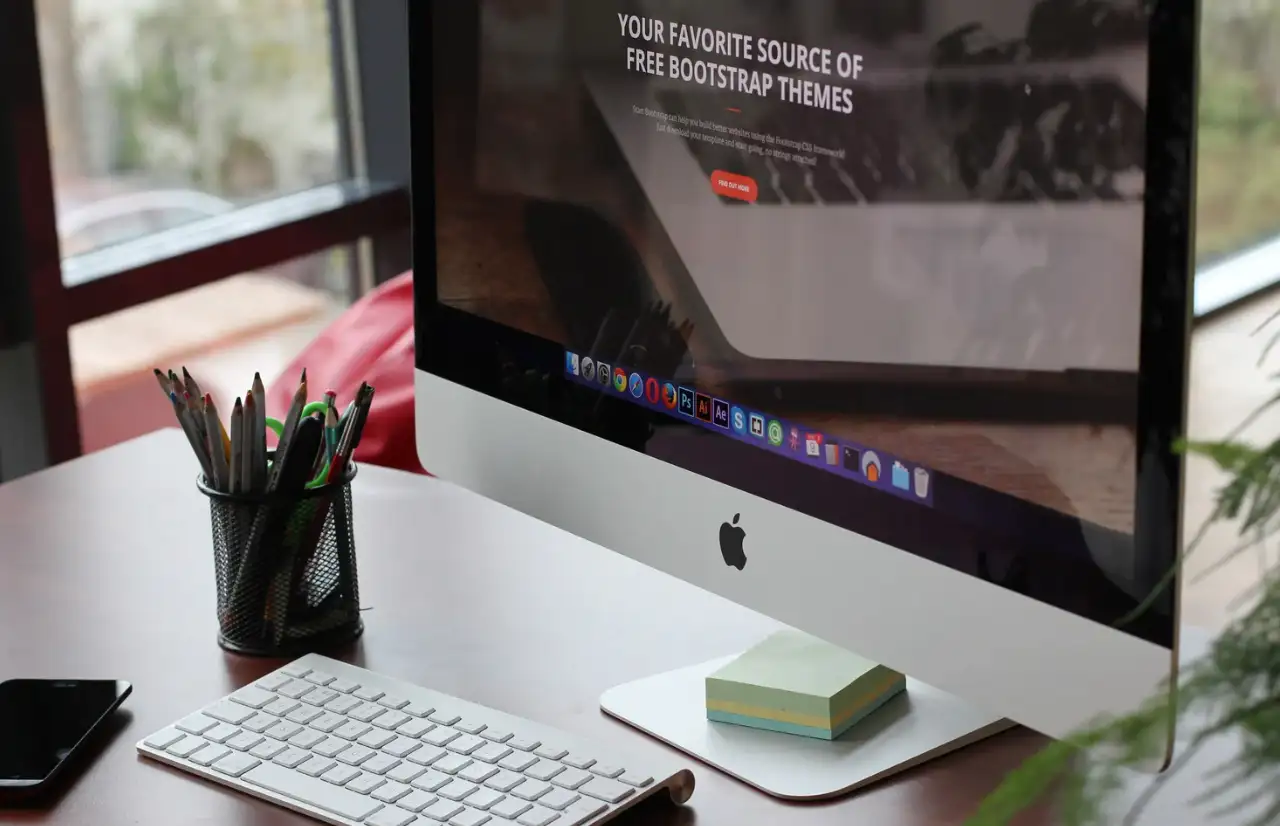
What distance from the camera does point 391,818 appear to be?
80cm

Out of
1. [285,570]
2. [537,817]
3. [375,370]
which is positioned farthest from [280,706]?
[375,370]

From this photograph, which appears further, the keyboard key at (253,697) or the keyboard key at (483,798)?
the keyboard key at (253,697)

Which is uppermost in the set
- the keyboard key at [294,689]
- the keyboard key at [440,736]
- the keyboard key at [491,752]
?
the keyboard key at [491,752]

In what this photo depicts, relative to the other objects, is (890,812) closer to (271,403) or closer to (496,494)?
(496,494)

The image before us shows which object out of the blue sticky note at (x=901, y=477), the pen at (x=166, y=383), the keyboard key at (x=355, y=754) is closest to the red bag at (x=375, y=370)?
the pen at (x=166, y=383)

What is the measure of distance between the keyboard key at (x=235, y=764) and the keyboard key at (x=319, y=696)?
0.21 feet

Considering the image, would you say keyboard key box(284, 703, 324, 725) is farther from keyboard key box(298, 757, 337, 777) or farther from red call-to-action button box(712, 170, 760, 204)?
red call-to-action button box(712, 170, 760, 204)

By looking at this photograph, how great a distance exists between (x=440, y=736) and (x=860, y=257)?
364 mm

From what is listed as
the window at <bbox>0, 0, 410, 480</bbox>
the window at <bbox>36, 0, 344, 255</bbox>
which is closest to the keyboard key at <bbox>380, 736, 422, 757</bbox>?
the window at <bbox>0, 0, 410, 480</bbox>

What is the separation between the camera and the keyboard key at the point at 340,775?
0.85 metres

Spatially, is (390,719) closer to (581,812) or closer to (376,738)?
(376,738)

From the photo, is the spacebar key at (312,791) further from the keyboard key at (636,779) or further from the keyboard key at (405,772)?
the keyboard key at (636,779)

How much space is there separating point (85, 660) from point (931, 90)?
26.7 inches

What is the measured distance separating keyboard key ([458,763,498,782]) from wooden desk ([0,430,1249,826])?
82 millimetres
